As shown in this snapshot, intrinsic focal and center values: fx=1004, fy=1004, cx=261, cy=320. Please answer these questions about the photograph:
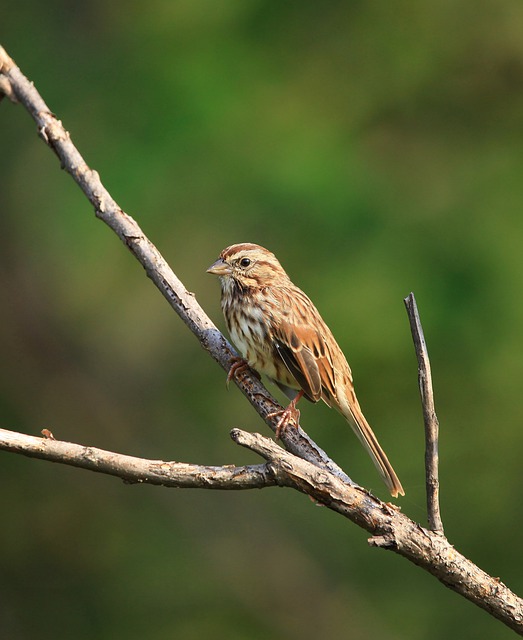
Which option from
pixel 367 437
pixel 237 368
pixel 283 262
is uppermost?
pixel 283 262

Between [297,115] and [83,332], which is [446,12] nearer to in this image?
[297,115]

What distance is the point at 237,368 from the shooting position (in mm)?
3863

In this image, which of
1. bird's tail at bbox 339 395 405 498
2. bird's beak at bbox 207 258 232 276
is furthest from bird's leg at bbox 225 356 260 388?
bird's beak at bbox 207 258 232 276

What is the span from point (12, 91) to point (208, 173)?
8.93ft

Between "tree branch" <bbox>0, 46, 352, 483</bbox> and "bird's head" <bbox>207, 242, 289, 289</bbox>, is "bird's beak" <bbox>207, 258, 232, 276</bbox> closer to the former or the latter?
"bird's head" <bbox>207, 242, 289, 289</bbox>

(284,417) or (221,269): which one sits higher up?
(221,269)

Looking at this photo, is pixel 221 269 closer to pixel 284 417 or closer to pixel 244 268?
pixel 244 268

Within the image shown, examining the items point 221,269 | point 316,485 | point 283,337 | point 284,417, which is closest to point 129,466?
point 316,485

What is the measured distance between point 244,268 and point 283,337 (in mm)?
473

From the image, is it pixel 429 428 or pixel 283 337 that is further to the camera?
pixel 283 337

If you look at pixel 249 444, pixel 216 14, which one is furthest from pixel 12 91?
pixel 216 14

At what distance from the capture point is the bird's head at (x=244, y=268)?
4535mm

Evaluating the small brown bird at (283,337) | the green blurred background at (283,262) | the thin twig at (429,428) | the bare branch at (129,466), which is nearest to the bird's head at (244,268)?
the small brown bird at (283,337)

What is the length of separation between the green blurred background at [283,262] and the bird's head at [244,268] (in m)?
1.58
